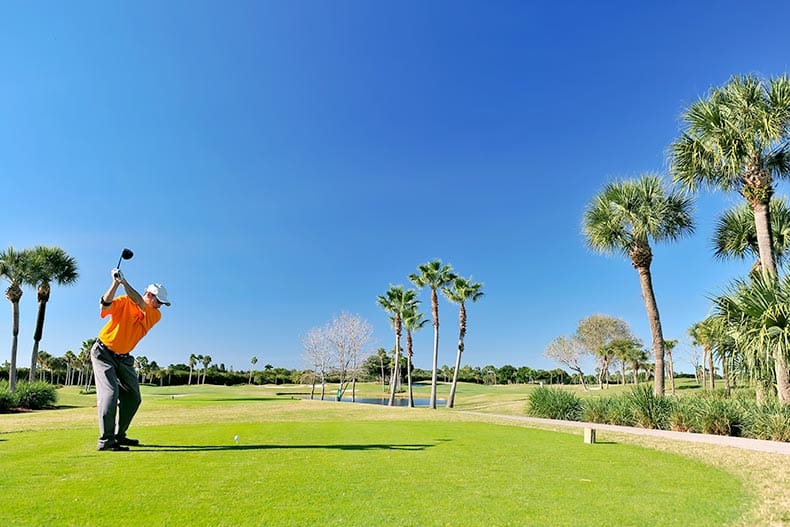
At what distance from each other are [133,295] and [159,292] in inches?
26.0

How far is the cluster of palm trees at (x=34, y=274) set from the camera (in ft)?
103

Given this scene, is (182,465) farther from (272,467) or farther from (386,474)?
(386,474)

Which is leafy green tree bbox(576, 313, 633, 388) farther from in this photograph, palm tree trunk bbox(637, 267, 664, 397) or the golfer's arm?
the golfer's arm

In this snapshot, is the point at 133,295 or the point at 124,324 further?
the point at 124,324

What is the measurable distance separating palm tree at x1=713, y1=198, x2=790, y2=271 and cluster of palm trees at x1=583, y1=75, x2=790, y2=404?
0.04 meters

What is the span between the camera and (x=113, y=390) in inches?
302

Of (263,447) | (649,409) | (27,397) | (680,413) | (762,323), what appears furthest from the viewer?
(27,397)

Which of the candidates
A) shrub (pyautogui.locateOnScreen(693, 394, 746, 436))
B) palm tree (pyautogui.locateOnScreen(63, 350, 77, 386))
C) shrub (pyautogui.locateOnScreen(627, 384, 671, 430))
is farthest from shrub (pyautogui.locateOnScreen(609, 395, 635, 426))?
palm tree (pyautogui.locateOnScreen(63, 350, 77, 386))

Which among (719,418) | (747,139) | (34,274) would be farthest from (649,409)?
(34,274)

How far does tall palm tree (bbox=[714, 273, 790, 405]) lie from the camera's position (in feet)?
39.9

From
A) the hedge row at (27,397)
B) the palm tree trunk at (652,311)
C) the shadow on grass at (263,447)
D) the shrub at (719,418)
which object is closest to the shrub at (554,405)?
the palm tree trunk at (652,311)

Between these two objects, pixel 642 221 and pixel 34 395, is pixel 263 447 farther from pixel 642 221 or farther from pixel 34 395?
pixel 34 395

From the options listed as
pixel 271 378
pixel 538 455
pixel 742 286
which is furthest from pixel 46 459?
pixel 271 378

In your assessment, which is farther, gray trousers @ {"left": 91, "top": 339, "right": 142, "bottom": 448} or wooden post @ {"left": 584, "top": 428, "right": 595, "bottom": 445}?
wooden post @ {"left": 584, "top": 428, "right": 595, "bottom": 445}
